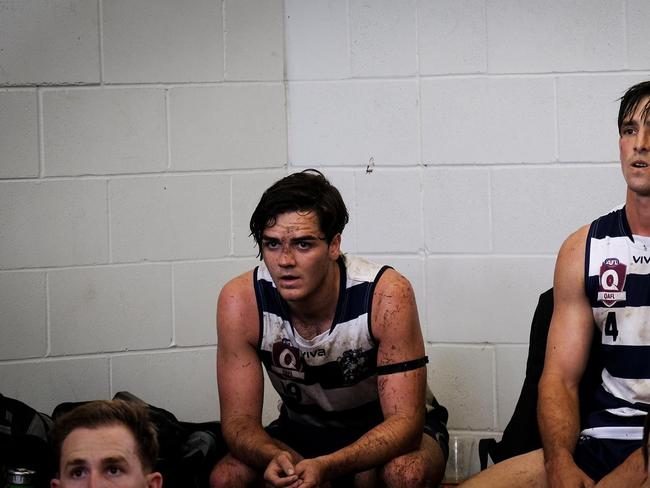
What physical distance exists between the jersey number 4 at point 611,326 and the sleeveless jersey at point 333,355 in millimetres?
593

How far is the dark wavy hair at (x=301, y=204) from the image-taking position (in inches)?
106

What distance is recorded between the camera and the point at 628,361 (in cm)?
247

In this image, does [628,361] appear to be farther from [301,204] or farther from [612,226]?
[301,204]

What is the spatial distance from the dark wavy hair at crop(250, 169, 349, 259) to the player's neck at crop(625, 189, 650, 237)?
0.73 meters

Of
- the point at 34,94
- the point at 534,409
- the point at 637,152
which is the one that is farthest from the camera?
the point at 34,94

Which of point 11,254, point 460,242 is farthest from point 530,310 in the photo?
point 11,254

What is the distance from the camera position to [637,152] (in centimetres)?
244

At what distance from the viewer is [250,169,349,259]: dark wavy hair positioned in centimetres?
270

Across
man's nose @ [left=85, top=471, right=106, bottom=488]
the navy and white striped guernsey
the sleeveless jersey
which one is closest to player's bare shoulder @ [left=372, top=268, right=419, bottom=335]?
the sleeveless jersey

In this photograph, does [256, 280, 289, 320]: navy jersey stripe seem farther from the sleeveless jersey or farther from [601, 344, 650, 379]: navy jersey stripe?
[601, 344, 650, 379]: navy jersey stripe

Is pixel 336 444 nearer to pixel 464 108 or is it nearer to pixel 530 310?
pixel 530 310

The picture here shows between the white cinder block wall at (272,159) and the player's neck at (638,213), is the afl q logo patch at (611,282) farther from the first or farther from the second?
the white cinder block wall at (272,159)

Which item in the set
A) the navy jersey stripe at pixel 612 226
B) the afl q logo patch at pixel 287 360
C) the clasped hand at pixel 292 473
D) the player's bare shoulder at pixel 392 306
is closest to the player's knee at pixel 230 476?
the clasped hand at pixel 292 473

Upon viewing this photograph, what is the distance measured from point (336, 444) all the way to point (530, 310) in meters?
0.92
